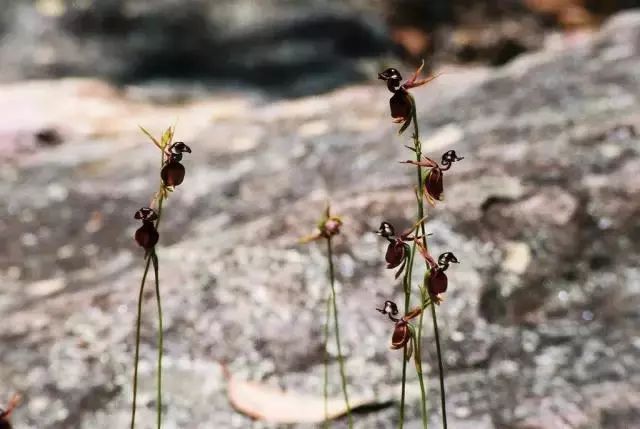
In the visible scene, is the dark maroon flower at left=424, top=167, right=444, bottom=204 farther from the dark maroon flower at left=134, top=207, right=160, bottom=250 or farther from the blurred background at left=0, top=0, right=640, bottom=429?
the blurred background at left=0, top=0, right=640, bottom=429

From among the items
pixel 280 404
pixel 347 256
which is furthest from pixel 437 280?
pixel 347 256

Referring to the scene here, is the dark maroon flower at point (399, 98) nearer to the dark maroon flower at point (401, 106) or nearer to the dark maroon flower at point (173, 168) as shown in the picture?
the dark maroon flower at point (401, 106)

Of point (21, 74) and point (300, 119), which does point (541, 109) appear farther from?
point (21, 74)

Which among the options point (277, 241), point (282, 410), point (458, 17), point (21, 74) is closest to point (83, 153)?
point (277, 241)

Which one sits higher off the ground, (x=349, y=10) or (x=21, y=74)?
(x=349, y=10)

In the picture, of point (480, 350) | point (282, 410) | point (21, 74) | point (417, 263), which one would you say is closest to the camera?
point (282, 410)

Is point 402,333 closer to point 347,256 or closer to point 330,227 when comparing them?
point 330,227

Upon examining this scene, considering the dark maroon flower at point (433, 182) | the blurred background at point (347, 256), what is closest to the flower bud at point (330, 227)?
the dark maroon flower at point (433, 182)
